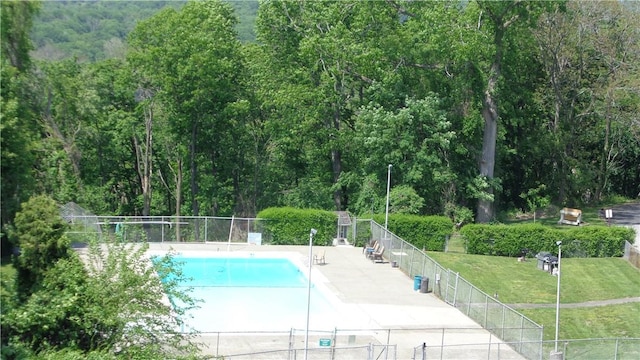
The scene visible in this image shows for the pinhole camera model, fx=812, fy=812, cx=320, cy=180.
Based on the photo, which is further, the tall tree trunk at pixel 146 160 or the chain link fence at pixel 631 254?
the tall tree trunk at pixel 146 160

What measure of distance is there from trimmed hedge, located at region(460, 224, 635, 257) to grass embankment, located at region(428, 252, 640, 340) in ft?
2.13

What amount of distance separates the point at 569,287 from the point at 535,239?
580 centimetres

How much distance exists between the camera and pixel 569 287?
1428 inches

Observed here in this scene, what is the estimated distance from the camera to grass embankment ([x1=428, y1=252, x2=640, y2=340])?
3156 centimetres

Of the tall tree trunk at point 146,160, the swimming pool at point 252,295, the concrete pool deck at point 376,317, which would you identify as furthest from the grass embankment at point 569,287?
the tall tree trunk at point 146,160

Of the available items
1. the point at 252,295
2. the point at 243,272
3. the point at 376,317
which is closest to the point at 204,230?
the point at 243,272

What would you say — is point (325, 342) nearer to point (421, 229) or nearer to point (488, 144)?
point (421, 229)

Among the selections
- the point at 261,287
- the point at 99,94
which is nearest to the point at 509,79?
the point at 261,287

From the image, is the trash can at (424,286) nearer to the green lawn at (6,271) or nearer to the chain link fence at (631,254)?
the chain link fence at (631,254)

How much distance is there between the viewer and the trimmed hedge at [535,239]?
41.8 meters

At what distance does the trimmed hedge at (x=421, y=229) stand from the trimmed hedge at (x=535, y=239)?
1.31 m

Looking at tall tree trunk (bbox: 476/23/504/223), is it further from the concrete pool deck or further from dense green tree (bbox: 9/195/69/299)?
dense green tree (bbox: 9/195/69/299)

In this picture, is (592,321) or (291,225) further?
(291,225)

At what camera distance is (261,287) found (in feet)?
117
